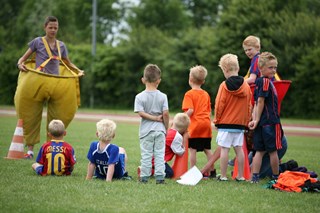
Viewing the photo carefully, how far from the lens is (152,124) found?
880 centimetres

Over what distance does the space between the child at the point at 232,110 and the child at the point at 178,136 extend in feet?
1.78

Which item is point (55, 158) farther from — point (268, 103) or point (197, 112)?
point (268, 103)

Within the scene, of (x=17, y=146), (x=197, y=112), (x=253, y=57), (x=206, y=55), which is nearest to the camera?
(x=197, y=112)

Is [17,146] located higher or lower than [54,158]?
lower

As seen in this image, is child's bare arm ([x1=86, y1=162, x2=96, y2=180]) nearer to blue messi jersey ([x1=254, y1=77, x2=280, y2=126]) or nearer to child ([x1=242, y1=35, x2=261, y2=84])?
blue messi jersey ([x1=254, y1=77, x2=280, y2=126])

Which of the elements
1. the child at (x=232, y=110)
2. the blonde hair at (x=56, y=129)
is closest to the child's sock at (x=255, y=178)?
the child at (x=232, y=110)

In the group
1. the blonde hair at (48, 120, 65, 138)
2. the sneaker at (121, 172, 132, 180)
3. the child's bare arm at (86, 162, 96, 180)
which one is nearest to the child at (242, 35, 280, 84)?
the sneaker at (121, 172, 132, 180)

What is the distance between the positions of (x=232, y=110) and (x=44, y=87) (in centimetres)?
369

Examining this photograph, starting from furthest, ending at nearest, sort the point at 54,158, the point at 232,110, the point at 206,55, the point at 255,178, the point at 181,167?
1. the point at 206,55
2. the point at 181,167
3. the point at 255,178
4. the point at 232,110
5. the point at 54,158

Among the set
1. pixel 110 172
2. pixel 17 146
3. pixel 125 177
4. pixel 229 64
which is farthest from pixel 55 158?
pixel 229 64

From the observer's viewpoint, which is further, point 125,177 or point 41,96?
point 41,96

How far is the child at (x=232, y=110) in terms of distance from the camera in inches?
361

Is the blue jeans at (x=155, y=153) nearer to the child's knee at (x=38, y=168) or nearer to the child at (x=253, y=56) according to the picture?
the child's knee at (x=38, y=168)

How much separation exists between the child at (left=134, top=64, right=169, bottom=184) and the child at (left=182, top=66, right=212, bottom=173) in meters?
1.04
